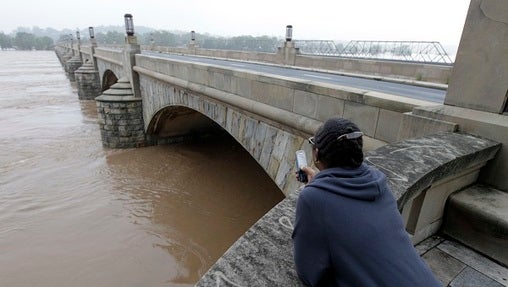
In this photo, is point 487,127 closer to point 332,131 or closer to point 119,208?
point 332,131

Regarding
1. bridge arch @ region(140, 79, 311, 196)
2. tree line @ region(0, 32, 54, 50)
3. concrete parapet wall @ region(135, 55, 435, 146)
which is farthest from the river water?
tree line @ region(0, 32, 54, 50)

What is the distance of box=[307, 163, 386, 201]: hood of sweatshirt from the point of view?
119cm

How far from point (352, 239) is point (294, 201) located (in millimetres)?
661

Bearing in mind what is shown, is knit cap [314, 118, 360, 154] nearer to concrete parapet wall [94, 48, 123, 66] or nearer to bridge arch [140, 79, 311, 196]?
bridge arch [140, 79, 311, 196]

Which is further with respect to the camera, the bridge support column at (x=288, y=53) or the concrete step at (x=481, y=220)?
the bridge support column at (x=288, y=53)

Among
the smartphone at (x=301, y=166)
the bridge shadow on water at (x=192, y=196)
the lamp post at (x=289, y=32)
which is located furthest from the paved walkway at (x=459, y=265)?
the lamp post at (x=289, y=32)

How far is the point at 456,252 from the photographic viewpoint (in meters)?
2.24

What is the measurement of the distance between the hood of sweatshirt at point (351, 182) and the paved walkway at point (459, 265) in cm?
121

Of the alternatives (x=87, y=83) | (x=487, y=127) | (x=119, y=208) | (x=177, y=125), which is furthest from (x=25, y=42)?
(x=487, y=127)

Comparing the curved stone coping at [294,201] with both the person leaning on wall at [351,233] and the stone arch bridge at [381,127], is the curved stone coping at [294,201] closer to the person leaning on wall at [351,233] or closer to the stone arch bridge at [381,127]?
the stone arch bridge at [381,127]

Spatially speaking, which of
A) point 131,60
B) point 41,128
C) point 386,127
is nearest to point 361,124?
point 386,127

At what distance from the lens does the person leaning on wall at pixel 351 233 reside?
1.10 m

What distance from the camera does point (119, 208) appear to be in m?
8.15

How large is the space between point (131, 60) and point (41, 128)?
752 centimetres
